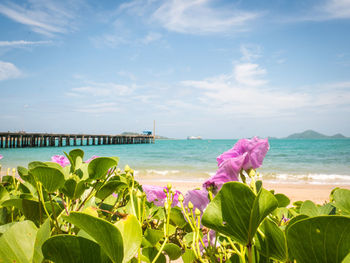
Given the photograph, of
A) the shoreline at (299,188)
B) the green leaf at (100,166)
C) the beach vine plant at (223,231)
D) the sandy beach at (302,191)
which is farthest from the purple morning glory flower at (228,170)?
the sandy beach at (302,191)

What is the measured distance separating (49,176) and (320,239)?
513 mm

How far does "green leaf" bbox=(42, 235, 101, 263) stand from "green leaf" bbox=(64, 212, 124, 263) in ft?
0.10

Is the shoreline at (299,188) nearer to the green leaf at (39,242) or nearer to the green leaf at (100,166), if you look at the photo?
the green leaf at (100,166)

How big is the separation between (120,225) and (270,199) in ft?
0.69

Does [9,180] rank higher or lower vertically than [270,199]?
lower

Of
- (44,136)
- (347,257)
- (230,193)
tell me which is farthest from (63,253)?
(44,136)

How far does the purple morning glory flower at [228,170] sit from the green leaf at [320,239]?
238 mm

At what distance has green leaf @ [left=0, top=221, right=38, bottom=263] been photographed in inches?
15.5

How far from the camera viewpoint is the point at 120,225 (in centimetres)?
37

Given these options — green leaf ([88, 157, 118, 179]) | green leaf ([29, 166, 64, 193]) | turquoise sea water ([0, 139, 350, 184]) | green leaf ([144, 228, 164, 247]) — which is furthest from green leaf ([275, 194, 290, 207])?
turquoise sea water ([0, 139, 350, 184])

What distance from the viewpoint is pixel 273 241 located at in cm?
42

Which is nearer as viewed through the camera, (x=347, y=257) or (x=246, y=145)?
(x=347, y=257)

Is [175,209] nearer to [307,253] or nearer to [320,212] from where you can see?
[320,212]

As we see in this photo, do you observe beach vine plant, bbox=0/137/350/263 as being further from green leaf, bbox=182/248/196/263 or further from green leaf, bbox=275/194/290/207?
green leaf, bbox=275/194/290/207
